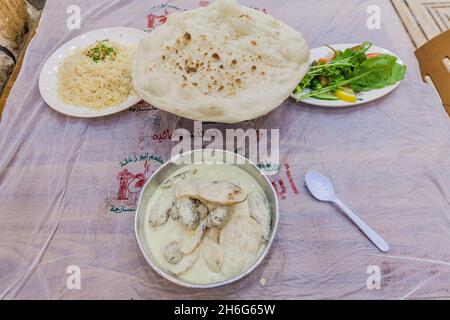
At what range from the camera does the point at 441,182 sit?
3.19 feet

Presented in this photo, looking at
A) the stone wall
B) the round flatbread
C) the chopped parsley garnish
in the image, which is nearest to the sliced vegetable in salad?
the round flatbread

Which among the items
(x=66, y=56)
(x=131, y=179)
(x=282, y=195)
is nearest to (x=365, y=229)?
(x=282, y=195)

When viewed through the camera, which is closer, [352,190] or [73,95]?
[352,190]

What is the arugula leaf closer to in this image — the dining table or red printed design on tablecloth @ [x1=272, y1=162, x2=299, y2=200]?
the dining table

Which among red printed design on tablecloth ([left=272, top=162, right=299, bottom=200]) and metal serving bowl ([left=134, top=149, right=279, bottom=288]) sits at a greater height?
metal serving bowl ([left=134, top=149, right=279, bottom=288])

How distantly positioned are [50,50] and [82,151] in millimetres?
540

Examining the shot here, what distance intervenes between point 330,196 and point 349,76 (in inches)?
17.8

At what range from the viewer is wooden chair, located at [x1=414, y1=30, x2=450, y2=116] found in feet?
4.00

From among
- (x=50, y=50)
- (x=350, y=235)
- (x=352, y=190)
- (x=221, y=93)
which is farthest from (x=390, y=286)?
(x=50, y=50)

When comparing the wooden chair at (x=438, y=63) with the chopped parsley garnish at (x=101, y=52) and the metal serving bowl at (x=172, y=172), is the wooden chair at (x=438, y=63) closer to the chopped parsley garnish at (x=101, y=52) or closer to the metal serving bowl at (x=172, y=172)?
the metal serving bowl at (x=172, y=172)

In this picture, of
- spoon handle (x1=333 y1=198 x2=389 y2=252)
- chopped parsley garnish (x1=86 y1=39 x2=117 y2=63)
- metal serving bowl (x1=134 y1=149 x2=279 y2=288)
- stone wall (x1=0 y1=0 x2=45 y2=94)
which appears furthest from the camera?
stone wall (x1=0 y1=0 x2=45 y2=94)

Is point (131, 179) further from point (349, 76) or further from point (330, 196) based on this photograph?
point (349, 76)

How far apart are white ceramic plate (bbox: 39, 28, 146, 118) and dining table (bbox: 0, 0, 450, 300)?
4 cm

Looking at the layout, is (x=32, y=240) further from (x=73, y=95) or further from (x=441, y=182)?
(x=441, y=182)
